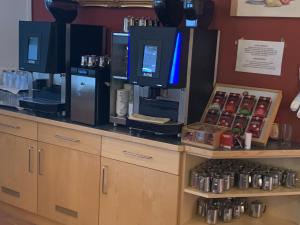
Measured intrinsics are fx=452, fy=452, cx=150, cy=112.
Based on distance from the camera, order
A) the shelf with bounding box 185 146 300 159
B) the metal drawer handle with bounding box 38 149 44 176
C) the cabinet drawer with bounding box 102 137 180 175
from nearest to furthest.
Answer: the shelf with bounding box 185 146 300 159 < the cabinet drawer with bounding box 102 137 180 175 < the metal drawer handle with bounding box 38 149 44 176

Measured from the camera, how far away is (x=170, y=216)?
2473mm

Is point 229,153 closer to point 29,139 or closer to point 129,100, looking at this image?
point 129,100

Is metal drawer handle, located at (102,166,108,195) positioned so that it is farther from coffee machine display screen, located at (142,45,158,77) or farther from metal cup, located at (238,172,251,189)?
metal cup, located at (238,172,251,189)

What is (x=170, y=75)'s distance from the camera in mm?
2438

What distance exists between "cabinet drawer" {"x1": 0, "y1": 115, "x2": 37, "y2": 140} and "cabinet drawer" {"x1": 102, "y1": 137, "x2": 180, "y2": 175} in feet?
1.97

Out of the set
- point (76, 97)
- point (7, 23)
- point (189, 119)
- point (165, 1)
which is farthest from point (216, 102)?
point (7, 23)

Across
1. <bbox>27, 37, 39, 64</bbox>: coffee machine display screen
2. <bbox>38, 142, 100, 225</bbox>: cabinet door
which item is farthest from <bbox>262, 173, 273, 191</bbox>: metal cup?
<bbox>27, 37, 39, 64</bbox>: coffee machine display screen

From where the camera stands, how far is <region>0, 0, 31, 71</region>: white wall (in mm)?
3590

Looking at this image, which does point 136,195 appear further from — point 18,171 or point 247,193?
point 18,171

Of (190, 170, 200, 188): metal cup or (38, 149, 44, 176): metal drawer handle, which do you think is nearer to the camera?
(190, 170, 200, 188): metal cup

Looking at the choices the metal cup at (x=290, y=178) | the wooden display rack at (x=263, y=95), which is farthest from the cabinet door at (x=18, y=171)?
the metal cup at (x=290, y=178)

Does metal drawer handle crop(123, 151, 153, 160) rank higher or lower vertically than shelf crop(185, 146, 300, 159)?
lower

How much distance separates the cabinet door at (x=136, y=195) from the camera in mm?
2471

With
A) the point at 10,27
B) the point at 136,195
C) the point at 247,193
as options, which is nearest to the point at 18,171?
the point at 136,195
